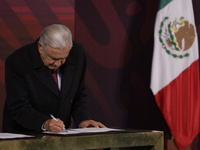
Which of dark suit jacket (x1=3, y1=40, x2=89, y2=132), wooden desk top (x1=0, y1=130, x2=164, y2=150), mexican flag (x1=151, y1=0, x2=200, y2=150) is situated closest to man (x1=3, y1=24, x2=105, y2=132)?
dark suit jacket (x1=3, y1=40, x2=89, y2=132)

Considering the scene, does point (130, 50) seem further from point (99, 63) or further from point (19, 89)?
point (19, 89)

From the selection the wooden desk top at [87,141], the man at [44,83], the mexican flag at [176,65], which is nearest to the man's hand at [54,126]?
the man at [44,83]

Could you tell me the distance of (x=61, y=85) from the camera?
2432 mm

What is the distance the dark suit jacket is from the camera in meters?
2.27

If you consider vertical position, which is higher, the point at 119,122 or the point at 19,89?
the point at 19,89

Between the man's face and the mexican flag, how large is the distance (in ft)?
6.22

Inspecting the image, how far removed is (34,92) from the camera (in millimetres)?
Result: 2357

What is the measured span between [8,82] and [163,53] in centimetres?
215

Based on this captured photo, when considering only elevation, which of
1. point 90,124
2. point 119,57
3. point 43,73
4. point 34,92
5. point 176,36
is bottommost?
point 119,57

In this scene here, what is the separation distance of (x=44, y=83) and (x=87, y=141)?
2.06 feet

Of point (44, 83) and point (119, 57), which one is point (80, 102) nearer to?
point (44, 83)

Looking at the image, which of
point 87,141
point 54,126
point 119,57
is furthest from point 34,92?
point 119,57

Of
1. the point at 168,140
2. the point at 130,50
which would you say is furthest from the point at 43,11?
the point at 168,140

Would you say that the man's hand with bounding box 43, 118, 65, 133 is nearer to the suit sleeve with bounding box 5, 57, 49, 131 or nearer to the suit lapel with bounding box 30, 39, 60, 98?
the suit sleeve with bounding box 5, 57, 49, 131
